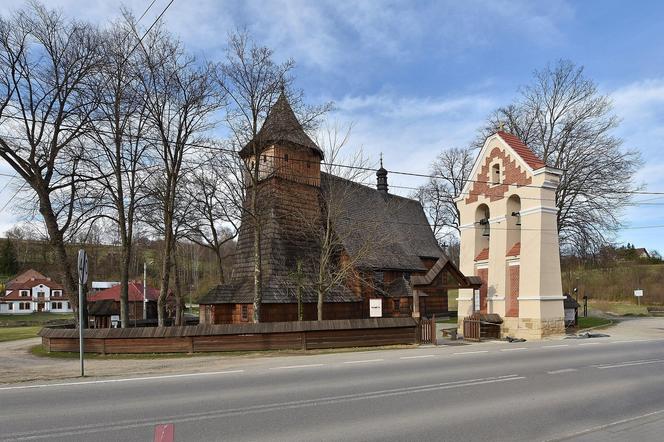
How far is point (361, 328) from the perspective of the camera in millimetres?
18781

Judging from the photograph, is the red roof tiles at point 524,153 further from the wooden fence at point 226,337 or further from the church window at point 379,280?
the church window at point 379,280

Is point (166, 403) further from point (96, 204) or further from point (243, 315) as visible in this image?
point (243, 315)

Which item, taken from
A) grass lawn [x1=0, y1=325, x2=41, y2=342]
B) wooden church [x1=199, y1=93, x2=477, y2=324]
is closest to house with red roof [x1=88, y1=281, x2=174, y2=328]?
grass lawn [x1=0, y1=325, x2=41, y2=342]

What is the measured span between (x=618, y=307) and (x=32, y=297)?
93.9 m

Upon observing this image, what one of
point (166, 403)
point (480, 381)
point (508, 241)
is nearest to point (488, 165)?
point (508, 241)

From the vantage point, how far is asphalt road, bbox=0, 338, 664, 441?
6.57 meters

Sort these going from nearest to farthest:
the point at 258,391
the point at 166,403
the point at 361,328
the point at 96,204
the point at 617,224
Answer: the point at 166,403
the point at 258,391
the point at 361,328
the point at 96,204
the point at 617,224

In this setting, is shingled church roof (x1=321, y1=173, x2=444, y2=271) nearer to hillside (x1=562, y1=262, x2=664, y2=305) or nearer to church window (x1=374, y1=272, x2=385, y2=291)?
church window (x1=374, y1=272, x2=385, y2=291)

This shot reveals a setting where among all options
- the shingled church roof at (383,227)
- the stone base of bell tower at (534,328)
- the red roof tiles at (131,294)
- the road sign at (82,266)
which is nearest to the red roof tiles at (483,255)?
the stone base of bell tower at (534,328)

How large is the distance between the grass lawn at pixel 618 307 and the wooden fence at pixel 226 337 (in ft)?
113

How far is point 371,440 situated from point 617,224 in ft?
94.8

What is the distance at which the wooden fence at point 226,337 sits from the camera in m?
16.8

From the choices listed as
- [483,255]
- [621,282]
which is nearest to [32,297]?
[483,255]

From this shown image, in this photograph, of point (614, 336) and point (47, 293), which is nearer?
point (614, 336)
